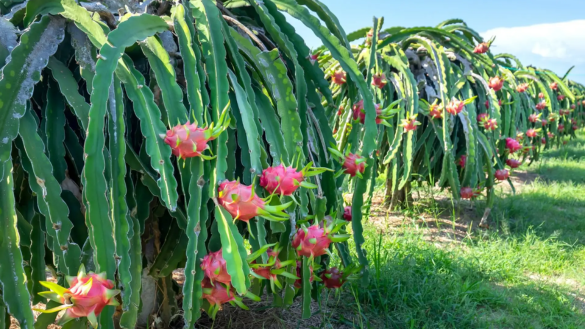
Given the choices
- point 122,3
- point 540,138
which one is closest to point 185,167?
point 122,3

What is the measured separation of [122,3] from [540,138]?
15.5 ft

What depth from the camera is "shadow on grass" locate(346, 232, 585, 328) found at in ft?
5.93

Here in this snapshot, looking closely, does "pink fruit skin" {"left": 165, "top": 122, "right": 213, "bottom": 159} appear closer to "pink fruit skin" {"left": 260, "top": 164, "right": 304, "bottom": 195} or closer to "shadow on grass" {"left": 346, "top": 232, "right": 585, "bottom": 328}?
"pink fruit skin" {"left": 260, "top": 164, "right": 304, "bottom": 195}

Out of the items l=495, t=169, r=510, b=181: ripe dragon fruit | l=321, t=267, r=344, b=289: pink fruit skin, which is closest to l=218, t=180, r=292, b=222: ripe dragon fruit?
l=321, t=267, r=344, b=289: pink fruit skin

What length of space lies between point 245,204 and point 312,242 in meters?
0.23

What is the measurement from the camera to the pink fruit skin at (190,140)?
84 centimetres

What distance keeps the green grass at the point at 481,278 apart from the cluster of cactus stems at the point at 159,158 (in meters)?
0.55

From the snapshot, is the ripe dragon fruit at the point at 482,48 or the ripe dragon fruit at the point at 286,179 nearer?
the ripe dragon fruit at the point at 286,179

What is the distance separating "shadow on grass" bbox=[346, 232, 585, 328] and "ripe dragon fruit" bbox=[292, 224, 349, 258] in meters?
0.82

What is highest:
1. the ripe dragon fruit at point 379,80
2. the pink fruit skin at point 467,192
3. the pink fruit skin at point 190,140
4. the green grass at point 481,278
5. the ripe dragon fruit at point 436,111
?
the pink fruit skin at point 190,140

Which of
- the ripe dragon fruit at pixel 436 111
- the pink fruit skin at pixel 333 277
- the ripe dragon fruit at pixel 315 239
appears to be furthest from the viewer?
the ripe dragon fruit at pixel 436 111

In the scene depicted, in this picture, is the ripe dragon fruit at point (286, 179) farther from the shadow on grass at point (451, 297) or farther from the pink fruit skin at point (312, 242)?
the shadow on grass at point (451, 297)

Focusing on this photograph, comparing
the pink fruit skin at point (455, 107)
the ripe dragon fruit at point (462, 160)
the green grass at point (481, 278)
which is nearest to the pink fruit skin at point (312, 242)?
the green grass at point (481, 278)

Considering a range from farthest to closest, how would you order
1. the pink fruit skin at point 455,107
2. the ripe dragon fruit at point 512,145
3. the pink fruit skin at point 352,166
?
the ripe dragon fruit at point 512,145 → the pink fruit skin at point 455,107 → the pink fruit skin at point 352,166
